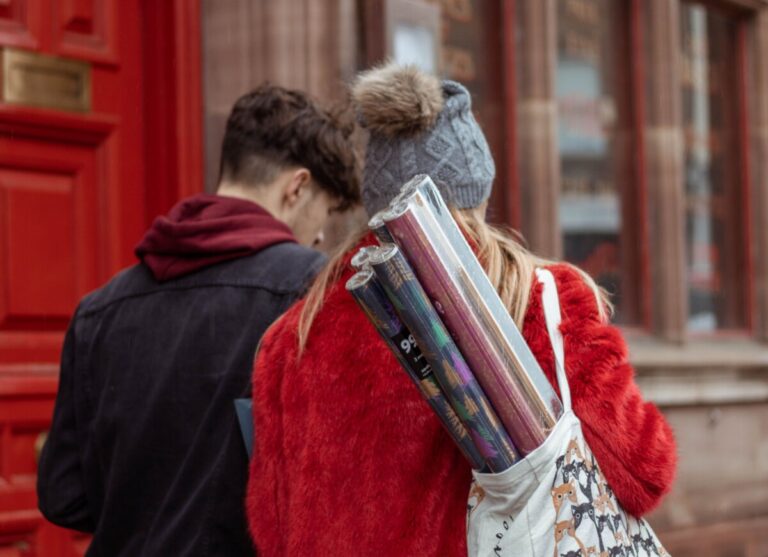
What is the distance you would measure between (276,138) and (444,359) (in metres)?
1.08

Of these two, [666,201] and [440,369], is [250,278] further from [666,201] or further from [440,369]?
[666,201]

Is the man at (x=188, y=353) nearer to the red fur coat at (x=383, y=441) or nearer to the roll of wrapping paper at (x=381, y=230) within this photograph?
the red fur coat at (x=383, y=441)

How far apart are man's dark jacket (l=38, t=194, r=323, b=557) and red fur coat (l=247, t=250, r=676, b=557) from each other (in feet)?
0.94

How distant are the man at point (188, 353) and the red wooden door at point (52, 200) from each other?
56.8 inches

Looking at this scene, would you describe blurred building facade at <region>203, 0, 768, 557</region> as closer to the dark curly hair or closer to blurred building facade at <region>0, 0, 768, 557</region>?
→ blurred building facade at <region>0, 0, 768, 557</region>

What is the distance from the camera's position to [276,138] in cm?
303

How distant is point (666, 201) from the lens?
8.05 metres

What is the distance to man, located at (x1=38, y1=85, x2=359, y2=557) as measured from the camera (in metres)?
2.73

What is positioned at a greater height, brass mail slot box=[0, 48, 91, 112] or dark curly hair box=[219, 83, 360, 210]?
brass mail slot box=[0, 48, 91, 112]

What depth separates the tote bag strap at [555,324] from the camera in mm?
2184

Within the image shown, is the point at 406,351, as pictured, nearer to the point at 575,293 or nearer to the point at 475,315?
the point at 475,315

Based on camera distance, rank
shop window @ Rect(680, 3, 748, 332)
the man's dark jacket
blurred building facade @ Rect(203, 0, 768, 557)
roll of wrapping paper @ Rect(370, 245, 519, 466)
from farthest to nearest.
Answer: shop window @ Rect(680, 3, 748, 332) < blurred building facade @ Rect(203, 0, 768, 557) < the man's dark jacket < roll of wrapping paper @ Rect(370, 245, 519, 466)

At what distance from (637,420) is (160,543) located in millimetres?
1060

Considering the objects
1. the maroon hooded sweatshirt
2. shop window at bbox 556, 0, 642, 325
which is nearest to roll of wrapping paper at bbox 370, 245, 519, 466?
the maroon hooded sweatshirt
